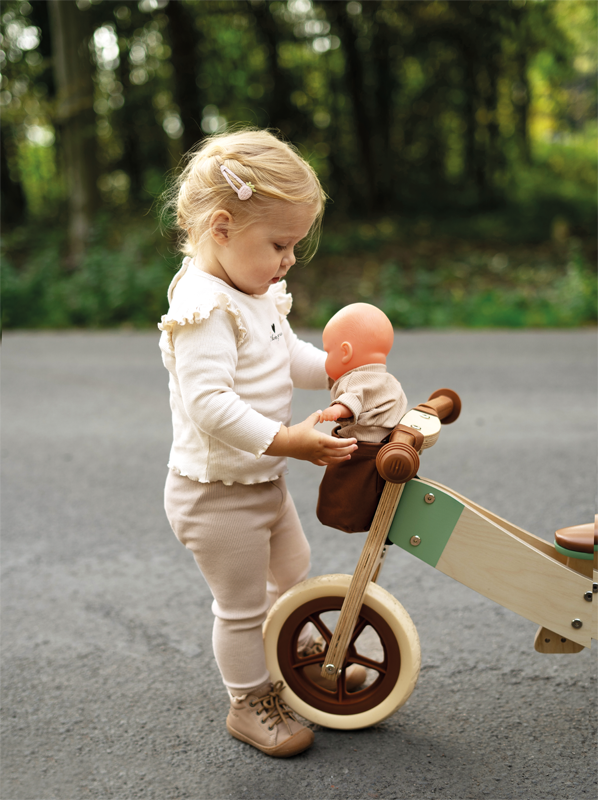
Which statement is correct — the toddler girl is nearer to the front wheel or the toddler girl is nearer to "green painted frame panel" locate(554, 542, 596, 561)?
the front wheel

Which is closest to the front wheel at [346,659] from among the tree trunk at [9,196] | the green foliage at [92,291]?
the green foliage at [92,291]

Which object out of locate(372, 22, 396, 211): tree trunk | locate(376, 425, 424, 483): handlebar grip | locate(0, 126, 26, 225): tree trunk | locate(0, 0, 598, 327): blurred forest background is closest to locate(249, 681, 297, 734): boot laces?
locate(376, 425, 424, 483): handlebar grip

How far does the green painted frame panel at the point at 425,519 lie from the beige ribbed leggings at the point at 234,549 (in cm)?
33

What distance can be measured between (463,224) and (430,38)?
3446mm

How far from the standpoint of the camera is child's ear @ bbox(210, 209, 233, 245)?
1.80 meters

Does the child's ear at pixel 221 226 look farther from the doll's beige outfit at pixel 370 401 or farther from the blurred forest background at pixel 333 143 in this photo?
the blurred forest background at pixel 333 143

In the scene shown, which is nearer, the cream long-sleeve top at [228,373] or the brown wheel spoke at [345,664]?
the cream long-sleeve top at [228,373]

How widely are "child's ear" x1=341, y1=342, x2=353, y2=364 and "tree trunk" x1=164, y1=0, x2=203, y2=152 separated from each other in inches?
488

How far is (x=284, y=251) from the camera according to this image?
188cm

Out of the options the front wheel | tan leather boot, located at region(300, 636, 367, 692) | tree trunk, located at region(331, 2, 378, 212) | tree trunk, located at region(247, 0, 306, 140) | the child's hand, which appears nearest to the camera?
the child's hand

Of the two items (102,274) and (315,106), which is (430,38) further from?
(102,274)

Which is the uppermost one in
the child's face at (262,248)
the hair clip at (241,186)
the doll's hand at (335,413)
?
the hair clip at (241,186)

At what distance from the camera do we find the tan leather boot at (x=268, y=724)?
2002mm

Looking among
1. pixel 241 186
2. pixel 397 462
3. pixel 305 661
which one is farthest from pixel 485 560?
pixel 241 186
